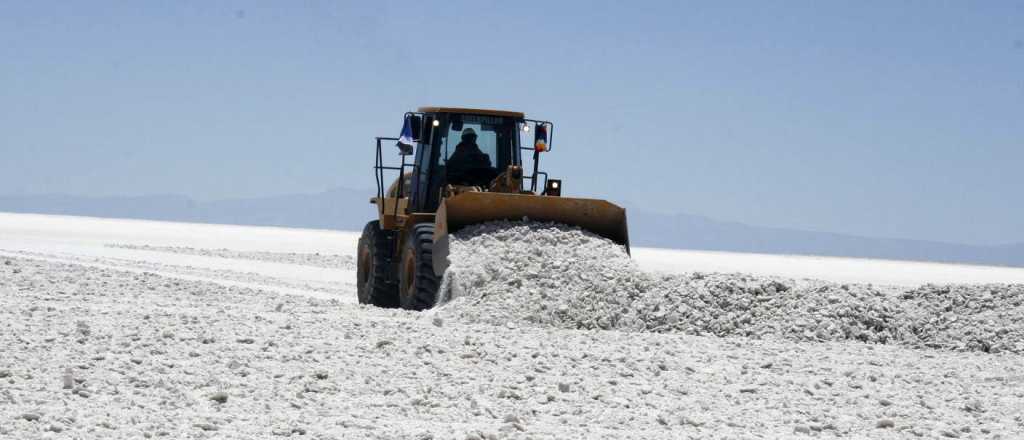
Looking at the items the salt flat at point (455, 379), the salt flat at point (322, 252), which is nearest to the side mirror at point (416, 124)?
the salt flat at point (455, 379)

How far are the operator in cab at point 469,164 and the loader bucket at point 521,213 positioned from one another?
1.30 metres

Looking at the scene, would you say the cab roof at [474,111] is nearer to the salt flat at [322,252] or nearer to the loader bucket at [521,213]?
the loader bucket at [521,213]

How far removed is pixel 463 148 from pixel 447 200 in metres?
1.69

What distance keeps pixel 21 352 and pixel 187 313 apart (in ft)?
10.0

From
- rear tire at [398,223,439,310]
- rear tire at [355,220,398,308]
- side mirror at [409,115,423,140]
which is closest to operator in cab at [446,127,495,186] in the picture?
side mirror at [409,115,423,140]

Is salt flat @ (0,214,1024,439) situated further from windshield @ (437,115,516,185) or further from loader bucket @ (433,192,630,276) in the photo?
windshield @ (437,115,516,185)

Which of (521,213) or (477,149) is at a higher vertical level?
(477,149)

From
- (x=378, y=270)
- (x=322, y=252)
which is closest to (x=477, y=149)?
(x=378, y=270)

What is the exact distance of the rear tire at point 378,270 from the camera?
52.8 feet

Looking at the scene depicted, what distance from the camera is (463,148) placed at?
15789 millimetres

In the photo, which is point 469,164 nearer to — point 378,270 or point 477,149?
point 477,149

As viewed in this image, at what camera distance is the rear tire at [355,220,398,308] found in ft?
52.8

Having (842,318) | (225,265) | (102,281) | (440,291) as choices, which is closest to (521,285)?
(440,291)

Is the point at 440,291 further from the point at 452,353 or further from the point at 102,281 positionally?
the point at 102,281
